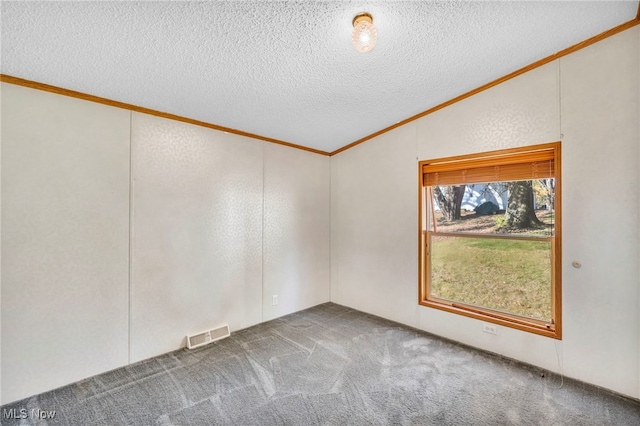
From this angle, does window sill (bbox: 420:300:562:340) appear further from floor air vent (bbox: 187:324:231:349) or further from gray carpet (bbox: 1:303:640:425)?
floor air vent (bbox: 187:324:231:349)

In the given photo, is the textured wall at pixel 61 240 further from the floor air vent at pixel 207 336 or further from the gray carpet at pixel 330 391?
the floor air vent at pixel 207 336

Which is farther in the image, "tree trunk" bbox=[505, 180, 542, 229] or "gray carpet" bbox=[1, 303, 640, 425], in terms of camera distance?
"tree trunk" bbox=[505, 180, 542, 229]

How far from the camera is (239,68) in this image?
2.02 m

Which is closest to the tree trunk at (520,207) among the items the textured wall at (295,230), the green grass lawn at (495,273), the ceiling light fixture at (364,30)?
the green grass lawn at (495,273)

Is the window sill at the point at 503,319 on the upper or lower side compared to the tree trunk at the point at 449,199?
lower

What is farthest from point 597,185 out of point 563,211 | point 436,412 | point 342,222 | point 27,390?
point 27,390

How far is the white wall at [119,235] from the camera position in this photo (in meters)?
1.94

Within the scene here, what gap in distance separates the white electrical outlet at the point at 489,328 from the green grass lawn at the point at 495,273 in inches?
8.1

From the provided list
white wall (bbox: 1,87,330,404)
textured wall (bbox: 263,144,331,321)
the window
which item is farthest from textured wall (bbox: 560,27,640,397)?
white wall (bbox: 1,87,330,404)

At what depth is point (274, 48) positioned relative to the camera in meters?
1.84

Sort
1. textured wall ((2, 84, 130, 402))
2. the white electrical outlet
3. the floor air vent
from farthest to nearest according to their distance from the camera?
the floor air vent → the white electrical outlet → textured wall ((2, 84, 130, 402))

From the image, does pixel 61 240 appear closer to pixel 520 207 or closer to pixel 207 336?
pixel 207 336

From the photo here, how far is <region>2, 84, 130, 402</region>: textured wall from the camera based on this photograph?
1.91 metres

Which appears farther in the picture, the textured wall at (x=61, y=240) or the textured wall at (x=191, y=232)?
the textured wall at (x=191, y=232)
